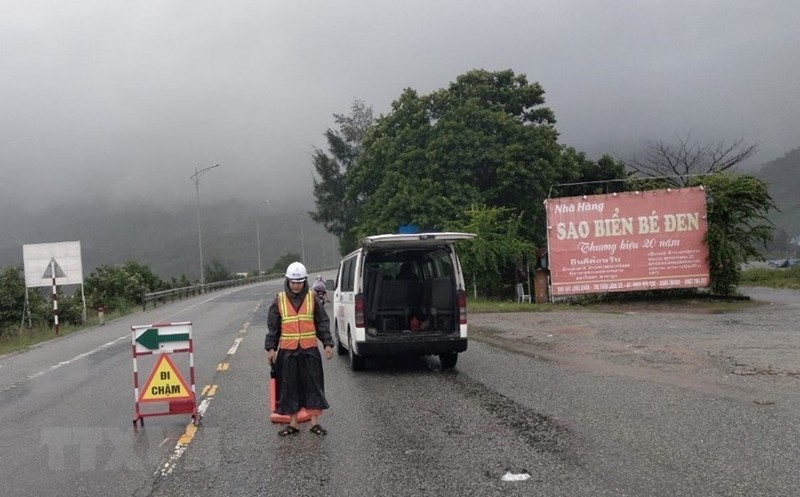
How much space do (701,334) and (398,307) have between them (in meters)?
7.41

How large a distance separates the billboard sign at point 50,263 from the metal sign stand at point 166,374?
77.2ft

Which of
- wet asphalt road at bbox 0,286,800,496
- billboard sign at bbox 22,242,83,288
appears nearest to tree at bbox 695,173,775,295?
wet asphalt road at bbox 0,286,800,496

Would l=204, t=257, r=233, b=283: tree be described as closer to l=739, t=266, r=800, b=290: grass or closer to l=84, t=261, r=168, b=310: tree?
l=84, t=261, r=168, b=310: tree

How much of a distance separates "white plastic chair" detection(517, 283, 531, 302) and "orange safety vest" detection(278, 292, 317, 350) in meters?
21.0

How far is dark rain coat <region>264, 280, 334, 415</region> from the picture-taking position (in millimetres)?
7781

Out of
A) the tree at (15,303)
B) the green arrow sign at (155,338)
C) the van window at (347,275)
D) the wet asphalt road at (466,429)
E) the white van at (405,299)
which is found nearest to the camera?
the wet asphalt road at (466,429)

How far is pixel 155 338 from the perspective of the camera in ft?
28.7

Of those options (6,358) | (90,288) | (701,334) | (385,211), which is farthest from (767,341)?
(90,288)

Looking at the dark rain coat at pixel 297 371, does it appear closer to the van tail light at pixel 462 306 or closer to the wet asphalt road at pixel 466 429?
the wet asphalt road at pixel 466 429

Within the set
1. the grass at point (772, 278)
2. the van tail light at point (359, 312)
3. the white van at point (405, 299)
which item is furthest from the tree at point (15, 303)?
the grass at point (772, 278)

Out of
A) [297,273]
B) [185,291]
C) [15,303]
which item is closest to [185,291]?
[185,291]

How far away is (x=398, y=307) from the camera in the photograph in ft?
40.7

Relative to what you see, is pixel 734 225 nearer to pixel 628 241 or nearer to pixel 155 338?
pixel 628 241

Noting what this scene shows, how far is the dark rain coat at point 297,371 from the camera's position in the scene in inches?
306
